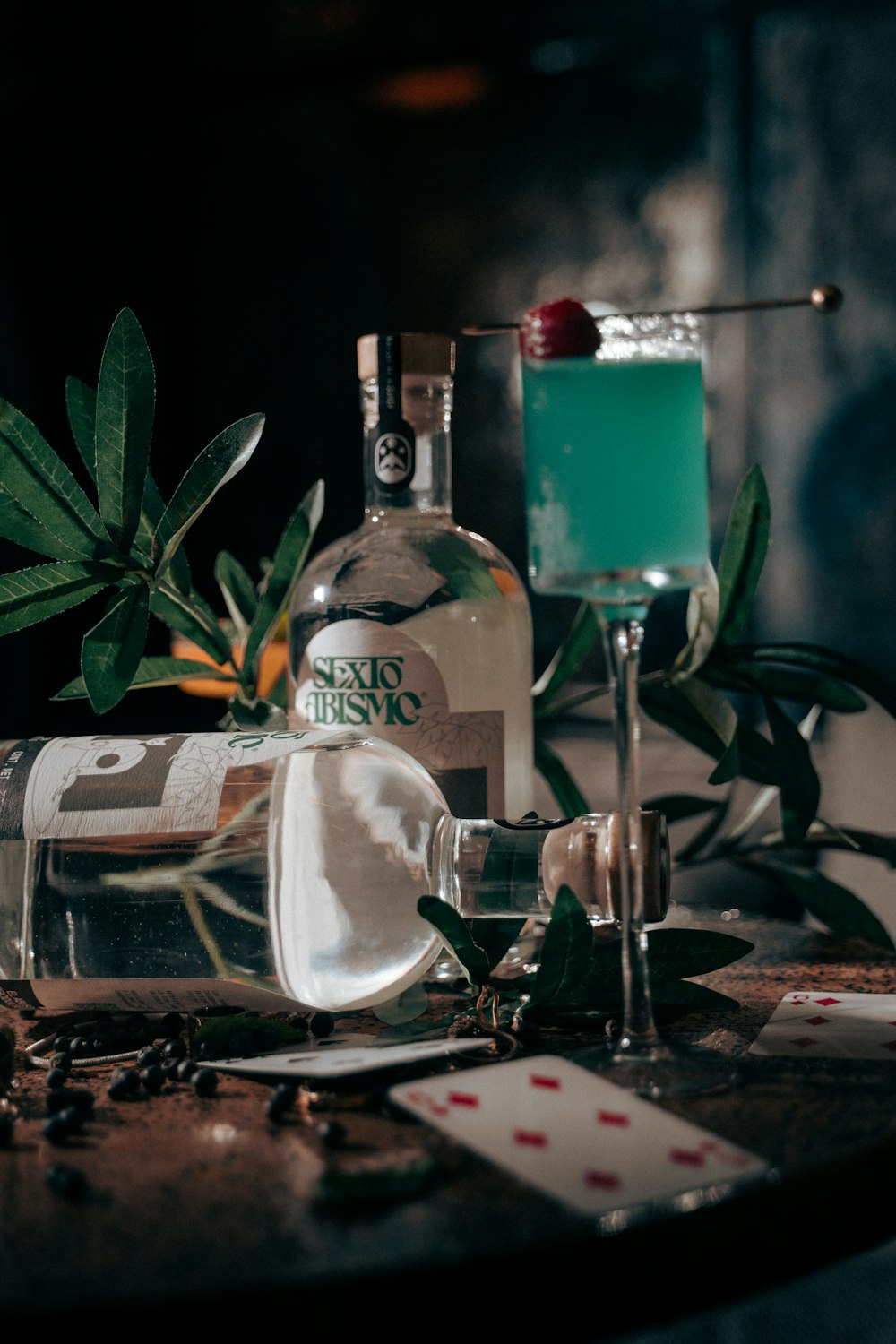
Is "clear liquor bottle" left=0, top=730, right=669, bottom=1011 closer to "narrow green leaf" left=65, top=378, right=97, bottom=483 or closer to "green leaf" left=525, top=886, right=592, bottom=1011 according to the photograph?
"green leaf" left=525, top=886, right=592, bottom=1011

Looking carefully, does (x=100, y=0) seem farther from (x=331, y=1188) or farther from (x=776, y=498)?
(x=331, y=1188)

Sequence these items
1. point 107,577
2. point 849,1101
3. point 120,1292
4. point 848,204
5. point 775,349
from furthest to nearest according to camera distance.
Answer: point 775,349 → point 848,204 → point 107,577 → point 849,1101 → point 120,1292

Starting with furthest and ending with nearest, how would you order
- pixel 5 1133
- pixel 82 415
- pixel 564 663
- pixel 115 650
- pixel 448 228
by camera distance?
pixel 448 228, pixel 564 663, pixel 82 415, pixel 115 650, pixel 5 1133

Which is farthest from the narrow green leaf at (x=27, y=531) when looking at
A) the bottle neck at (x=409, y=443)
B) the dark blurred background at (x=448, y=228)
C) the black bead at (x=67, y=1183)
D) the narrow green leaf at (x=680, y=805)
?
the dark blurred background at (x=448, y=228)

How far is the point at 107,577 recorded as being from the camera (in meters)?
0.83

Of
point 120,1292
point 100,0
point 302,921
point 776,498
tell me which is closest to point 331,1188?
→ point 120,1292

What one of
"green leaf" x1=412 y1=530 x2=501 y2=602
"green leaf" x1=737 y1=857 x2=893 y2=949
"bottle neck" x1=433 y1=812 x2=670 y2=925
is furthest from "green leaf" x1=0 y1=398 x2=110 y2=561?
"green leaf" x1=737 y1=857 x2=893 y2=949

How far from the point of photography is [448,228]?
2.65m

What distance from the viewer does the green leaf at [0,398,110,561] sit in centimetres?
79

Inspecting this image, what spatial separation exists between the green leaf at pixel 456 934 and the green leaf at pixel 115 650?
0.25m

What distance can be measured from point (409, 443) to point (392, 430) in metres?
0.01

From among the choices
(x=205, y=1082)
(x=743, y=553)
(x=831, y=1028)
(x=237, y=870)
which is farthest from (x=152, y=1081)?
(x=743, y=553)

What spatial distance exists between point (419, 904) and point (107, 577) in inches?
13.6

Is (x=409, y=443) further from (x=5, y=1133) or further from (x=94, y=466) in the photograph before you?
(x=5, y=1133)
